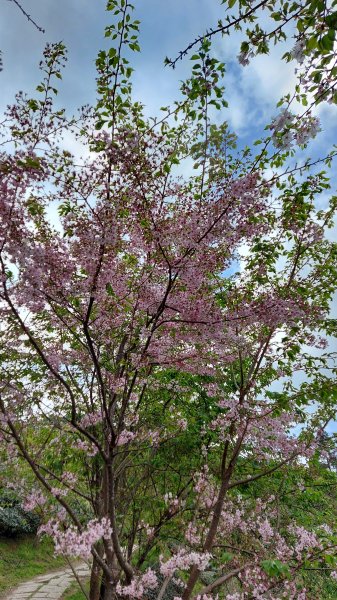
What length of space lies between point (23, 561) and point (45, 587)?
2944 mm

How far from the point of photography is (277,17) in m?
2.63

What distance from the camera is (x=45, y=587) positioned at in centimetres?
1158

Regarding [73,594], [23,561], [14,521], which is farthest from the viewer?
[14,521]

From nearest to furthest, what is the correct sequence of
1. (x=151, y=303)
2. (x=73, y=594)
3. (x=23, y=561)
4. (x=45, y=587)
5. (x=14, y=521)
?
(x=151, y=303) < (x=73, y=594) < (x=45, y=587) < (x=23, y=561) < (x=14, y=521)

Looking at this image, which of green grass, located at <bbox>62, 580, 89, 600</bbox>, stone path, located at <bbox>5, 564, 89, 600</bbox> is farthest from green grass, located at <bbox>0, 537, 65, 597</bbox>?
green grass, located at <bbox>62, 580, 89, 600</bbox>

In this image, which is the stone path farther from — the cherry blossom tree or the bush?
the cherry blossom tree

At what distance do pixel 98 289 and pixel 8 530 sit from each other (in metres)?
15.2

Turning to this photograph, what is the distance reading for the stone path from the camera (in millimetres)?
10625

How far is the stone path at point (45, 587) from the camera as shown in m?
10.6

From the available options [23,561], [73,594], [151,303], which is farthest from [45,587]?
[151,303]

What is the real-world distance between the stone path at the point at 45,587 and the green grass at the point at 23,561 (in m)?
0.39

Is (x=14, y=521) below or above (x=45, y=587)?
above

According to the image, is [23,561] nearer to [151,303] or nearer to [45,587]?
[45,587]

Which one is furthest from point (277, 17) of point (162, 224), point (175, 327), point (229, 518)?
point (229, 518)
